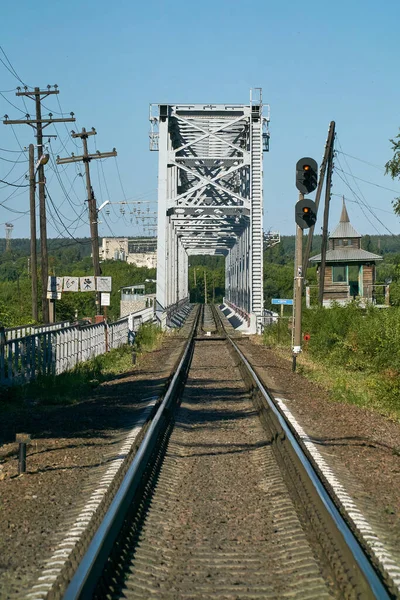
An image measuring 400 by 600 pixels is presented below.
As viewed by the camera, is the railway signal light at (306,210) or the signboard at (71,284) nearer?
the railway signal light at (306,210)

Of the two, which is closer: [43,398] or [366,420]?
[366,420]

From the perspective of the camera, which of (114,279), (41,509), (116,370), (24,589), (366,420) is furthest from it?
(114,279)

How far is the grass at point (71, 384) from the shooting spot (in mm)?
14539

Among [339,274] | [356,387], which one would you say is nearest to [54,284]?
[356,387]

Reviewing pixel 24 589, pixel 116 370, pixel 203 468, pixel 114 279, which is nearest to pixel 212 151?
pixel 116 370

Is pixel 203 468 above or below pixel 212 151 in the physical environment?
below

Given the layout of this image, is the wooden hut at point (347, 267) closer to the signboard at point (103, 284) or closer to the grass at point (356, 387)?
the signboard at point (103, 284)

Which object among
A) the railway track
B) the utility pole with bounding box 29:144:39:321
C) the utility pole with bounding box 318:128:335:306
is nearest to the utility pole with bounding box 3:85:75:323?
the utility pole with bounding box 29:144:39:321

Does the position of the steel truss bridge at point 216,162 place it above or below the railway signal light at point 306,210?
above

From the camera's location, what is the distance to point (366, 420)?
475 inches

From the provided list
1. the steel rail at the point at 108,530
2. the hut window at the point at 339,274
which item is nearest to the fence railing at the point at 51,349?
the steel rail at the point at 108,530

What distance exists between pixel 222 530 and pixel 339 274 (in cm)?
5069

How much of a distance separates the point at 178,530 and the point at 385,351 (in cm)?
1148

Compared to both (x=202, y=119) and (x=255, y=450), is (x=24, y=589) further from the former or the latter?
(x=202, y=119)
